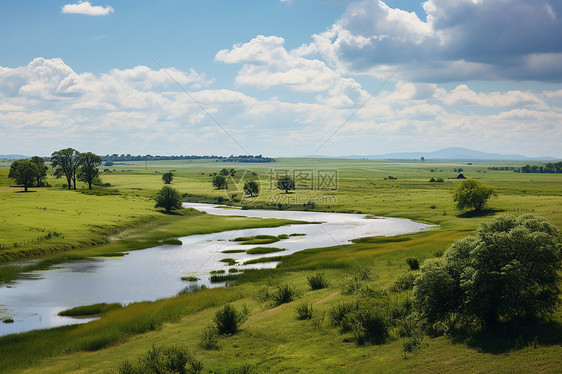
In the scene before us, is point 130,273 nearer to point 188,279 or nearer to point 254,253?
point 188,279

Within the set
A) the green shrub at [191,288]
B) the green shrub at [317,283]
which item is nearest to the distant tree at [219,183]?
the green shrub at [191,288]

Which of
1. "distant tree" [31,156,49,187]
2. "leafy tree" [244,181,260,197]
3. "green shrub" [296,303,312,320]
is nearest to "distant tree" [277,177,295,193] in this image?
"leafy tree" [244,181,260,197]

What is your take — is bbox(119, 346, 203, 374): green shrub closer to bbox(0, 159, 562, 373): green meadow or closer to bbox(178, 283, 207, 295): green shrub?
bbox(0, 159, 562, 373): green meadow

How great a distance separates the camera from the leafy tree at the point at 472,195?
84312mm

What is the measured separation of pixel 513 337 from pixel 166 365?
14.2m

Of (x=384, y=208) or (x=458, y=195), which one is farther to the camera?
(x=384, y=208)

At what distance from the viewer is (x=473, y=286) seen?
1711 cm

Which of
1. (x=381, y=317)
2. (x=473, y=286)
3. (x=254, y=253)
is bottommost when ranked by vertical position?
(x=254, y=253)

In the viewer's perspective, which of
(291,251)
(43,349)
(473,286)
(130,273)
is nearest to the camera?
(473,286)

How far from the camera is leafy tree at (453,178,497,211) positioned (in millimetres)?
84312

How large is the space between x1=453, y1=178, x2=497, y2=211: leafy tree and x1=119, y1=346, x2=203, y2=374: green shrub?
79878 mm

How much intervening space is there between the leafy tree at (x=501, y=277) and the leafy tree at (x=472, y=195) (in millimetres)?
71452

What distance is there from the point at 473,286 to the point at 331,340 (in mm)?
7268

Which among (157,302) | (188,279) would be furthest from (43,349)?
(188,279)
